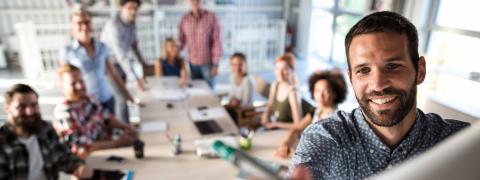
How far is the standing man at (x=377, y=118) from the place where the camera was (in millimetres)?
735

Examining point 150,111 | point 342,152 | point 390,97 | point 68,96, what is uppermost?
point 390,97

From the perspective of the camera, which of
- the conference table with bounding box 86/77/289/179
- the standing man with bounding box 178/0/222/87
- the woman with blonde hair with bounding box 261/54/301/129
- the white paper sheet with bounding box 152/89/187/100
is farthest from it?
the standing man with bounding box 178/0/222/87

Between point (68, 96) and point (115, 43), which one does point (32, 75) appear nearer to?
point (115, 43)

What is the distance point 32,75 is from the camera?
495 centimetres

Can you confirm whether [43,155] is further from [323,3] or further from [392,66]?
[323,3]

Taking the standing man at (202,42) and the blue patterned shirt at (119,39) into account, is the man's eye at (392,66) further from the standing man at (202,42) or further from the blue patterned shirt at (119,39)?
the standing man at (202,42)

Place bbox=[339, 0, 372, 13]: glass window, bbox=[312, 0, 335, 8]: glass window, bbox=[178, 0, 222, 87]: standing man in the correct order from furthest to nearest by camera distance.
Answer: bbox=[312, 0, 335, 8]: glass window → bbox=[339, 0, 372, 13]: glass window → bbox=[178, 0, 222, 87]: standing man

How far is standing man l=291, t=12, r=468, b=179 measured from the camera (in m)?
0.73

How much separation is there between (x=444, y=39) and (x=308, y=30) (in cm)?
290

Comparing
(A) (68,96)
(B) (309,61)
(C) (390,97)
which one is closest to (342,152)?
(C) (390,97)

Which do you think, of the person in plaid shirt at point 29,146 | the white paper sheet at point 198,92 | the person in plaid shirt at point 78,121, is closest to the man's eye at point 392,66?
the person in plaid shirt at point 29,146

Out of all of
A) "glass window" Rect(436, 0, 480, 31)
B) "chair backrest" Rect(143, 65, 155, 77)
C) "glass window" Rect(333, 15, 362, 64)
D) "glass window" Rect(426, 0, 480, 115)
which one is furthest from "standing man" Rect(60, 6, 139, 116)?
"glass window" Rect(333, 15, 362, 64)

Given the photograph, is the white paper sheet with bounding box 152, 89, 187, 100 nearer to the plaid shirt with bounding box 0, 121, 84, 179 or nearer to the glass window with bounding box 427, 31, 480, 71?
the plaid shirt with bounding box 0, 121, 84, 179

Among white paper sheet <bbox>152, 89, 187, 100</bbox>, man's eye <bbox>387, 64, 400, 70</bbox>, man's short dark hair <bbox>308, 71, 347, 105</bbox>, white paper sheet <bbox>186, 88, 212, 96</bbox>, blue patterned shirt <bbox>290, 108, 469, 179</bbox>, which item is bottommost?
white paper sheet <bbox>186, 88, 212, 96</bbox>
